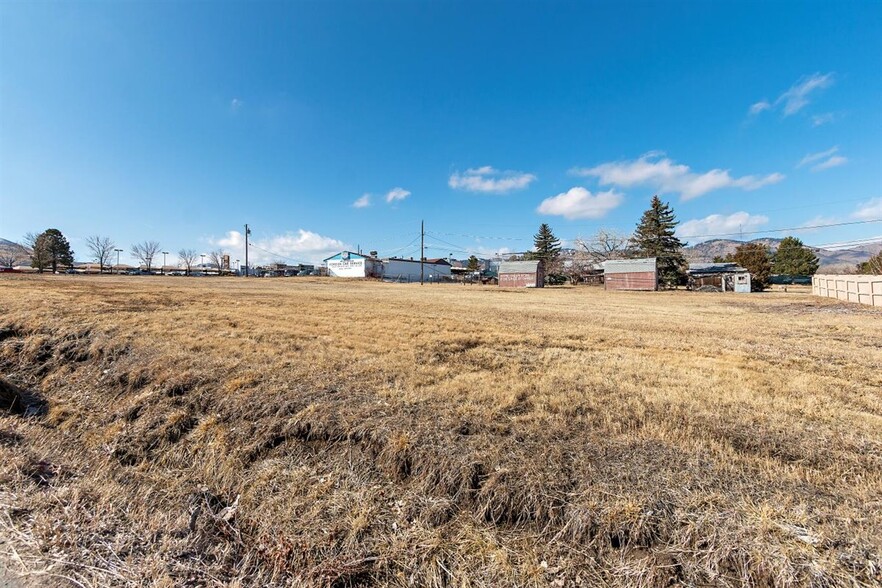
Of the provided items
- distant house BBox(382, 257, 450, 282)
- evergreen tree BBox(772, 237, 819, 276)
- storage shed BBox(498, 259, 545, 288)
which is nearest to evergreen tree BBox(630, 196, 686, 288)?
storage shed BBox(498, 259, 545, 288)

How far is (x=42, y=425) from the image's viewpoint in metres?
4.37

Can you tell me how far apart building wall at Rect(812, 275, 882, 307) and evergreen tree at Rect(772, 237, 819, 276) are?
153ft

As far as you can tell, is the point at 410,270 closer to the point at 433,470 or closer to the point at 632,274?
the point at 632,274

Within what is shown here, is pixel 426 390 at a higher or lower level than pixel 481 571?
higher

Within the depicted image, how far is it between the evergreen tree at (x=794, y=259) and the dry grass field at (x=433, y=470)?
7549 centimetres

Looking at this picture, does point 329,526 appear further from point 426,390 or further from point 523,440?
point 426,390

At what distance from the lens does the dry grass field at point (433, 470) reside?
7.34 ft

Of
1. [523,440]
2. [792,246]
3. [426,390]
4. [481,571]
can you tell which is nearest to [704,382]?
[523,440]

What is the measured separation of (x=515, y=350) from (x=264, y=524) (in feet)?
17.6

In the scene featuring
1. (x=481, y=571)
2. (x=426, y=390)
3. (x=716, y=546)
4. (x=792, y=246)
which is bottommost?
(x=481, y=571)

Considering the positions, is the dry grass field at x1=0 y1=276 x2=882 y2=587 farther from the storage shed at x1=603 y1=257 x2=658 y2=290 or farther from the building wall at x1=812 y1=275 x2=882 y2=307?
the storage shed at x1=603 y1=257 x2=658 y2=290

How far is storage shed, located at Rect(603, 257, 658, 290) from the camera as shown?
43.1 metres

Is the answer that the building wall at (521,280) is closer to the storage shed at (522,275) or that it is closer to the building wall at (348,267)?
the storage shed at (522,275)

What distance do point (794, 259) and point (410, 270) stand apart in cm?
6899
